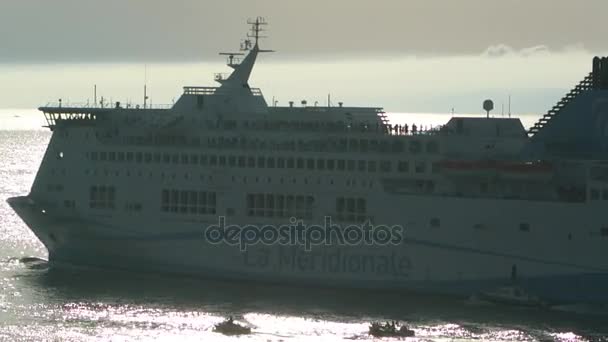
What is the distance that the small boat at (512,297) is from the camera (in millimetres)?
49375

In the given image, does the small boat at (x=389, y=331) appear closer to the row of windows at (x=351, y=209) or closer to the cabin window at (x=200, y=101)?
the row of windows at (x=351, y=209)

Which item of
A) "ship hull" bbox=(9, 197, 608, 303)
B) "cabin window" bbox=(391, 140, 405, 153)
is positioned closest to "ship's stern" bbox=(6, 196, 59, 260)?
"ship hull" bbox=(9, 197, 608, 303)

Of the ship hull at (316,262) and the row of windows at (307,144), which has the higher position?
the row of windows at (307,144)

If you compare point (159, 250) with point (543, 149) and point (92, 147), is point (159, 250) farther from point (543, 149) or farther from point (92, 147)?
point (543, 149)

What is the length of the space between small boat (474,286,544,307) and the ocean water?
26 centimetres

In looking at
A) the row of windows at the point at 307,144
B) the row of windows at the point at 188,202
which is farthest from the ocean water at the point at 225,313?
the row of windows at the point at 307,144

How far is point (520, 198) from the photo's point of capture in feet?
165

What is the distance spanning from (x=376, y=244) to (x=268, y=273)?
168 inches

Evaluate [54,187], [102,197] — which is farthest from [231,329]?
[54,187]

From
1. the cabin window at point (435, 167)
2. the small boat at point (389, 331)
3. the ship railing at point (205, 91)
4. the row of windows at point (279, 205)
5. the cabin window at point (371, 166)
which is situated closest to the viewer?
the small boat at point (389, 331)

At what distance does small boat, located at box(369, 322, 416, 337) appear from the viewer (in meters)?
45.0

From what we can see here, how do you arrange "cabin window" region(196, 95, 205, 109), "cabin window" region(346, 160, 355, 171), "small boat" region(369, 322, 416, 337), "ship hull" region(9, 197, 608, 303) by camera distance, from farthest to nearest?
"cabin window" region(196, 95, 205, 109) → "cabin window" region(346, 160, 355, 171) → "ship hull" region(9, 197, 608, 303) → "small boat" region(369, 322, 416, 337)

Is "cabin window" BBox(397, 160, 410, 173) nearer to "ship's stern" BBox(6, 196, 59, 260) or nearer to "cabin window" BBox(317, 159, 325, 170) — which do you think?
"cabin window" BBox(317, 159, 325, 170)

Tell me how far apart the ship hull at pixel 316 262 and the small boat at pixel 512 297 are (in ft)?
0.96
